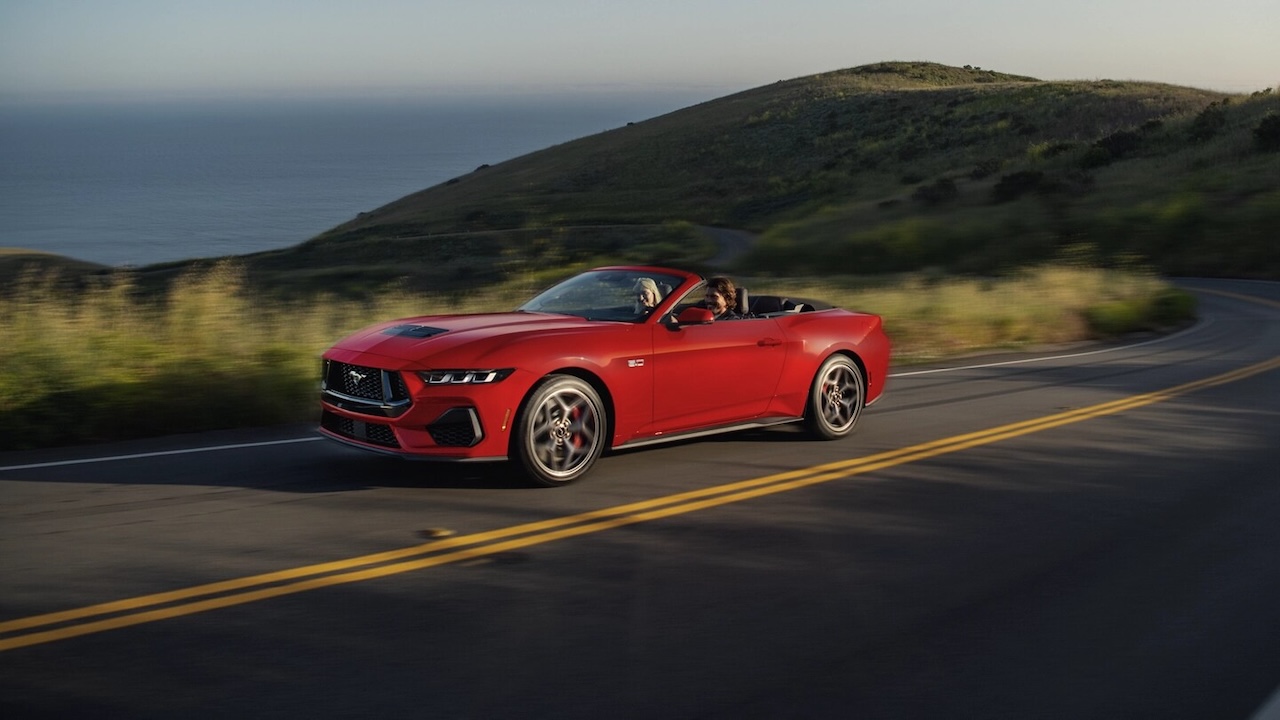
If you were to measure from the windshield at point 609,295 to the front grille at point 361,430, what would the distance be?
5.50 feet

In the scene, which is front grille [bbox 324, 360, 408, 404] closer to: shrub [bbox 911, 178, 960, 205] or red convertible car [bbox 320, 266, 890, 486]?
red convertible car [bbox 320, 266, 890, 486]

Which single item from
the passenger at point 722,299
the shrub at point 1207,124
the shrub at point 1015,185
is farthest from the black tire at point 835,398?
the shrub at point 1207,124

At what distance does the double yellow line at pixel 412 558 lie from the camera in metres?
5.09

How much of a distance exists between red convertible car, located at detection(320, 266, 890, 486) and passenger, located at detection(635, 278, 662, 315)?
1 cm

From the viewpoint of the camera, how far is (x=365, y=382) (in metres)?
7.75

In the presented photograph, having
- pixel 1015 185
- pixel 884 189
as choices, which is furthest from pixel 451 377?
pixel 884 189

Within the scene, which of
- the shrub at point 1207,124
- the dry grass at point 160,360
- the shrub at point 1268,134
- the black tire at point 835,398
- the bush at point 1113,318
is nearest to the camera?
the dry grass at point 160,360

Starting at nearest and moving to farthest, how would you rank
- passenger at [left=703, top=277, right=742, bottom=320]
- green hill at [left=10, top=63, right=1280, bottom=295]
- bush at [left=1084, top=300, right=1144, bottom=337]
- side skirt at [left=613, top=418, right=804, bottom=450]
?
side skirt at [left=613, top=418, right=804, bottom=450] → passenger at [left=703, top=277, right=742, bottom=320] → bush at [left=1084, top=300, right=1144, bottom=337] → green hill at [left=10, top=63, right=1280, bottom=295]

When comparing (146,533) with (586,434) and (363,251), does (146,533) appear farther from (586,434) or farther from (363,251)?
(363,251)

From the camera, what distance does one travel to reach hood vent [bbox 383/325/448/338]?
788cm

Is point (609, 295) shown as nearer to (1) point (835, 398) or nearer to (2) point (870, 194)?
(1) point (835, 398)

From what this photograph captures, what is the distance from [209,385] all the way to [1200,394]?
986 cm

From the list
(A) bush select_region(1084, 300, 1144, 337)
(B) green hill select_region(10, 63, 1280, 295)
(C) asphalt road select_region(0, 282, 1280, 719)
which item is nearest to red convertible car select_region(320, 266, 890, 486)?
(C) asphalt road select_region(0, 282, 1280, 719)

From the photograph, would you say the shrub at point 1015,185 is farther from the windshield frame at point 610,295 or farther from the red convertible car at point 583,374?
the windshield frame at point 610,295
